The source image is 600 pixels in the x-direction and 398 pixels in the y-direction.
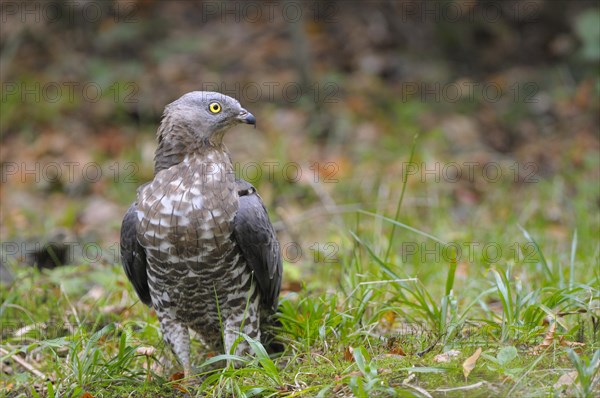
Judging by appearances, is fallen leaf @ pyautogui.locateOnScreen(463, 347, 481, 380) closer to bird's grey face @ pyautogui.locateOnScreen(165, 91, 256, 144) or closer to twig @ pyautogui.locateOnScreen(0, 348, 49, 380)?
bird's grey face @ pyautogui.locateOnScreen(165, 91, 256, 144)

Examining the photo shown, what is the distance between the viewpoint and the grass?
135 inches

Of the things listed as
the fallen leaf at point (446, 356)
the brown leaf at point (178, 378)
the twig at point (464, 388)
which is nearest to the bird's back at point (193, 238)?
the brown leaf at point (178, 378)

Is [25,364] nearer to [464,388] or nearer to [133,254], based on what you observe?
[133,254]

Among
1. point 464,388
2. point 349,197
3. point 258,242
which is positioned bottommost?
point 349,197

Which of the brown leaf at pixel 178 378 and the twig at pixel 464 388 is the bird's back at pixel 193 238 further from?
the twig at pixel 464 388

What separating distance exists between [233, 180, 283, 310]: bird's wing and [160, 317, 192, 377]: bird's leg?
19.8 inches

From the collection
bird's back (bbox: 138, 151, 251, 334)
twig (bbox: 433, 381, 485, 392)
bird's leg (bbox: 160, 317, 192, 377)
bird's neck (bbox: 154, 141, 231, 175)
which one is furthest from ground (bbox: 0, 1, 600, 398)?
bird's neck (bbox: 154, 141, 231, 175)

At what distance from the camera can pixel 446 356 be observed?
3652 millimetres

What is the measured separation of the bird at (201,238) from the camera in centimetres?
390

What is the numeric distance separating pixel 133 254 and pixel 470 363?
195 centimetres

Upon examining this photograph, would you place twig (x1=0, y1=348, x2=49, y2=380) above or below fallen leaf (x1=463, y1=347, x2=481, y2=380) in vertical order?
below

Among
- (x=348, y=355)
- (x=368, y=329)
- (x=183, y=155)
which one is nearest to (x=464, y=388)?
(x=348, y=355)

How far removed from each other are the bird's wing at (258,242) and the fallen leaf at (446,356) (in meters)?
1.04

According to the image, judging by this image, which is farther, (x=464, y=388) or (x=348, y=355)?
(x=348, y=355)
